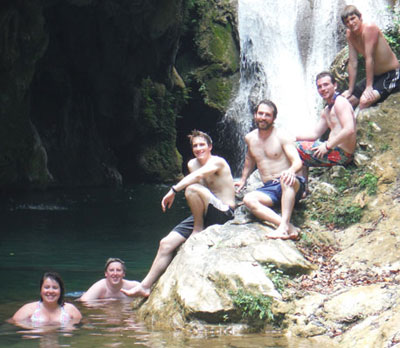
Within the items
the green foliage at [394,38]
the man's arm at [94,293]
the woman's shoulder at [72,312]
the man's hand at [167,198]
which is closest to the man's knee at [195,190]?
the man's hand at [167,198]

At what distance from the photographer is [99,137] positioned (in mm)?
26141

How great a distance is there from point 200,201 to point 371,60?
2909mm

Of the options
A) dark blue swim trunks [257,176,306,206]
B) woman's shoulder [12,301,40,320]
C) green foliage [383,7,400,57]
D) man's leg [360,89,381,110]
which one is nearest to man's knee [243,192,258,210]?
dark blue swim trunks [257,176,306,206]

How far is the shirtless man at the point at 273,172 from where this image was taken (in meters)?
7.09

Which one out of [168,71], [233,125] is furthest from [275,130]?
[233,125]

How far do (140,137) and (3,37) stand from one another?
12.3 metres

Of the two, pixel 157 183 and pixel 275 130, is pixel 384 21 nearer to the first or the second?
pixel 157 183

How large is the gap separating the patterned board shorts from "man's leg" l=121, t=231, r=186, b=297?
1665 millimetres

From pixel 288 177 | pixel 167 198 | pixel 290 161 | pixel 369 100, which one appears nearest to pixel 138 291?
pixel 167 198

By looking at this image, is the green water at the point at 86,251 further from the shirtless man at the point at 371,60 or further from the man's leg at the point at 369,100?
the shirtless man at the point at 371,60

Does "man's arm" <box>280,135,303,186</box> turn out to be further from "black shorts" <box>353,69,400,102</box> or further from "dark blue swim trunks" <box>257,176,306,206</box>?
"black shorts" <box>353,69,400,102</box>

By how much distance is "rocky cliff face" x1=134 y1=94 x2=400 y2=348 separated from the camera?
586 cm

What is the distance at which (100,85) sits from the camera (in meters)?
23.0

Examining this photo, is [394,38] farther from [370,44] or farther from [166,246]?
[166,246]
